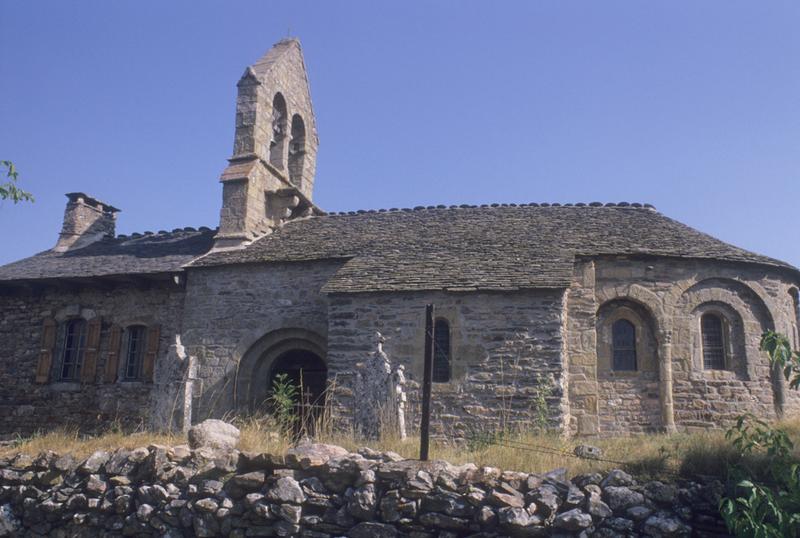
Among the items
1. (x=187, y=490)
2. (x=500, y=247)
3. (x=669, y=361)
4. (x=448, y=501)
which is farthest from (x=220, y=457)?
(x=669, y=361)

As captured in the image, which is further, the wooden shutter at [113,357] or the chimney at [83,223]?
the chimney at [83,223]

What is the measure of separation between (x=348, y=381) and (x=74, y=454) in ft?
15.9

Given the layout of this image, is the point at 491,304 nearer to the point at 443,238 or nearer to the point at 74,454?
the point at 443,238

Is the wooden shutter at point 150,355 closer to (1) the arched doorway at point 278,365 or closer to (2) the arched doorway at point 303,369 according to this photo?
(1) the arched doorway at point 278,365

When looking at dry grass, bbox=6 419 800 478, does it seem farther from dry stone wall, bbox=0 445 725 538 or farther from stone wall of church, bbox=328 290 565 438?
stone wall of church, bbox=328 290 565 438

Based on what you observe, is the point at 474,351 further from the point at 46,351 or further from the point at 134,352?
the point at 46,351

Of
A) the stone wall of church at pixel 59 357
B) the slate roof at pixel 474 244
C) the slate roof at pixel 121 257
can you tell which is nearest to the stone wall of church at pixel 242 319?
the slate roof at pixel 474 244

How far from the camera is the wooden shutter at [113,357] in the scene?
15.6 meters

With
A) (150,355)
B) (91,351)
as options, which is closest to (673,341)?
(150,355)

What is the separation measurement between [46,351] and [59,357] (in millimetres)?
325

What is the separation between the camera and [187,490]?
26.3ft

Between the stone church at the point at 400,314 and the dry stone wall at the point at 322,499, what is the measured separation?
2757mm

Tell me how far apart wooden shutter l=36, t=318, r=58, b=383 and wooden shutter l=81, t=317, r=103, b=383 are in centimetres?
90

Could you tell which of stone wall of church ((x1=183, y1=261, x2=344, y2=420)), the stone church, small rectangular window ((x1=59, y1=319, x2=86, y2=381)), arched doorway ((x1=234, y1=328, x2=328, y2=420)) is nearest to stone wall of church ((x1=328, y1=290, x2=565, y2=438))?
the stone church
